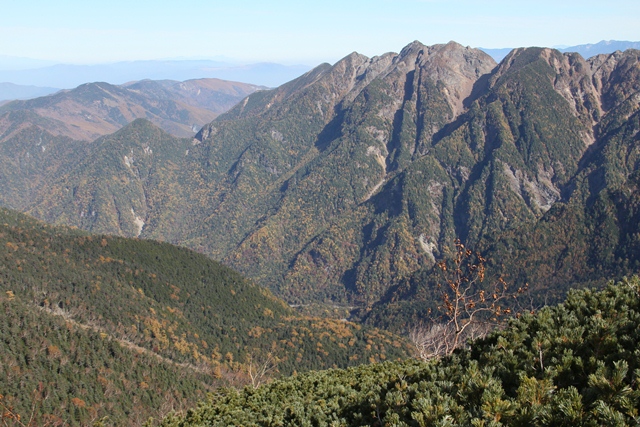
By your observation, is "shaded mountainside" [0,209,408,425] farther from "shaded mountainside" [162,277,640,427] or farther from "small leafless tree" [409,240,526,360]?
"shaded mountainside" [162,277,640,427]

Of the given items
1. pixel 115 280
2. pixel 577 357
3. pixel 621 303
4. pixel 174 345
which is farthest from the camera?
pixel 115 280

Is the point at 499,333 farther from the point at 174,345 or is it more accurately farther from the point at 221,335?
the point at 221,335

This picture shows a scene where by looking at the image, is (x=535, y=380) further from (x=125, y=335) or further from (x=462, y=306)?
(x=125, y=335)

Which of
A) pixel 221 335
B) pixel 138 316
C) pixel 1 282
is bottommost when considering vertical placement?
pixel 221 335

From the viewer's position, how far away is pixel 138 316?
469 ft

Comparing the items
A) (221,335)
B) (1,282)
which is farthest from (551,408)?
(221,335)

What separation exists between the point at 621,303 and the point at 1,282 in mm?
135586

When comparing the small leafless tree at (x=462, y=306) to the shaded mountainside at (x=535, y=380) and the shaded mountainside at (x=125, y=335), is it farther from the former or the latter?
the shaded mountainside at (x=125, y=335)

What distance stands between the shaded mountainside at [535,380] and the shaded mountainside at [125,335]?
33.1m

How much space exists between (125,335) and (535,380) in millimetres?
131628

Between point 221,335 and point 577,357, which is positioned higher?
point 577,357

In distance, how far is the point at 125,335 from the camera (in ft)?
429

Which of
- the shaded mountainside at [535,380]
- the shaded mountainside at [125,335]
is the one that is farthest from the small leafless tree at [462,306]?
the shaded mountainside at [125,335]

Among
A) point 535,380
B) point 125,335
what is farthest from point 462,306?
point 125,335
